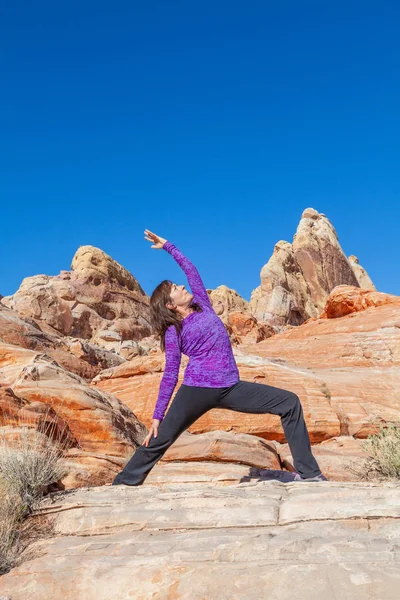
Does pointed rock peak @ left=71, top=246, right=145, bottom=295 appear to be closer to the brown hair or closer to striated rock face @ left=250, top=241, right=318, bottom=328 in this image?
striated rock face @ left=250, top=241, right=318, bottom=328

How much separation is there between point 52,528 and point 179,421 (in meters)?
1.52

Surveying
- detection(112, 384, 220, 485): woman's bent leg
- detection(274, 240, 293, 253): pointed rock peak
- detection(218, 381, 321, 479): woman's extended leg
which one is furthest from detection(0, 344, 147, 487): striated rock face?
detection(274, 240, 293, 253): pointed rock peak

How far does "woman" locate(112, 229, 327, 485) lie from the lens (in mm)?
5707

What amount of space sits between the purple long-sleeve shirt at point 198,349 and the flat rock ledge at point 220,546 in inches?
41.7

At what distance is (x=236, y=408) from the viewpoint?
→ 5.78 meters

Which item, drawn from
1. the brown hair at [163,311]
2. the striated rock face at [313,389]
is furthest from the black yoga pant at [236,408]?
the striated rock face at [313,389]

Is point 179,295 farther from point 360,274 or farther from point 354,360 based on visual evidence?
point 360,274

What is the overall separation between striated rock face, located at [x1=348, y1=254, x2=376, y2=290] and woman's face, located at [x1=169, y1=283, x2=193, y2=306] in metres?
77.2

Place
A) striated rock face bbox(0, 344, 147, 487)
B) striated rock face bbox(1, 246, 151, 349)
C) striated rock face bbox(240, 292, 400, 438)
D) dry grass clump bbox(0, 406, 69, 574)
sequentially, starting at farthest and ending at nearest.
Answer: striated rock face bbox(1, 246, 151, 349), striated rock face bbox(240, 292, 400, 438), striated rock face bbox(0, 344, 147, 487), dry grass clump bbox(0, 406, 69, 574)

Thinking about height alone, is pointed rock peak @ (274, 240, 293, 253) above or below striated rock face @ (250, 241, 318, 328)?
above

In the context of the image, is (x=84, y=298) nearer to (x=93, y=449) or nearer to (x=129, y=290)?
(x=129, y=290)

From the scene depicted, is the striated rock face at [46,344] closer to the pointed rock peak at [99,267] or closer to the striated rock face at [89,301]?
the striated rock face at [89,301]

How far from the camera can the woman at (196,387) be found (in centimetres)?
571

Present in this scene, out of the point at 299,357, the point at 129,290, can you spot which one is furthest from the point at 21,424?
the point at 129,290
